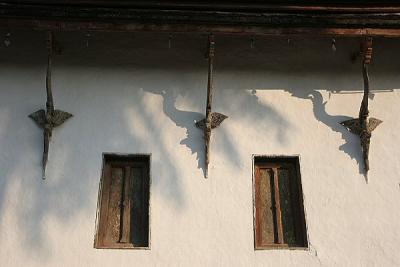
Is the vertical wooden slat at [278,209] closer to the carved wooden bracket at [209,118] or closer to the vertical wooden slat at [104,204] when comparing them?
the carved wooden bracket at [209,118]

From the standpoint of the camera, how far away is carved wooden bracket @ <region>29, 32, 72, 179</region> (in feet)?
23.4

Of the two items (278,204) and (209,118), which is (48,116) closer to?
(209,118)

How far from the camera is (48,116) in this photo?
723cm

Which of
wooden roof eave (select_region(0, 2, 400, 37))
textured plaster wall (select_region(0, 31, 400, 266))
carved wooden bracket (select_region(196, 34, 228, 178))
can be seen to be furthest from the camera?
carved wooden bracket (select_region(196, 34, 228, 178))

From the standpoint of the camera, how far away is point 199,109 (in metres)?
7.55

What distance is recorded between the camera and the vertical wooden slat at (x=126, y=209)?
6.86 metres

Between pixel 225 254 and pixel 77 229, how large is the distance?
5.65 feet

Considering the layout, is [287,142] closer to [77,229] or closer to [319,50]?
[319,50]

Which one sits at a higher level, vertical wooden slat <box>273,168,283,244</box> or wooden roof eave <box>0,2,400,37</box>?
wooden roof eave <box>0,2,400,37</box>

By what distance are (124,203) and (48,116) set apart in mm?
Answer: 1444

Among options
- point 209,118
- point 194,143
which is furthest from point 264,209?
point 209,118

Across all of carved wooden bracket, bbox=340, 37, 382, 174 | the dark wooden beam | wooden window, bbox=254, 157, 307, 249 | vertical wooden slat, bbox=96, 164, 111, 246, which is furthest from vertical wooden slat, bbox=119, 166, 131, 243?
carved wooden bracket, bbox=340, 37, 382, 174

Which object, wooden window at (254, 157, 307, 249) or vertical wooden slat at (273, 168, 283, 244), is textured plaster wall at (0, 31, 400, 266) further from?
vertical wooden slat at (273, 168, 283, 244)

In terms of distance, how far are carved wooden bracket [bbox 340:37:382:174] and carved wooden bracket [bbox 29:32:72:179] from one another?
361 centimetres
